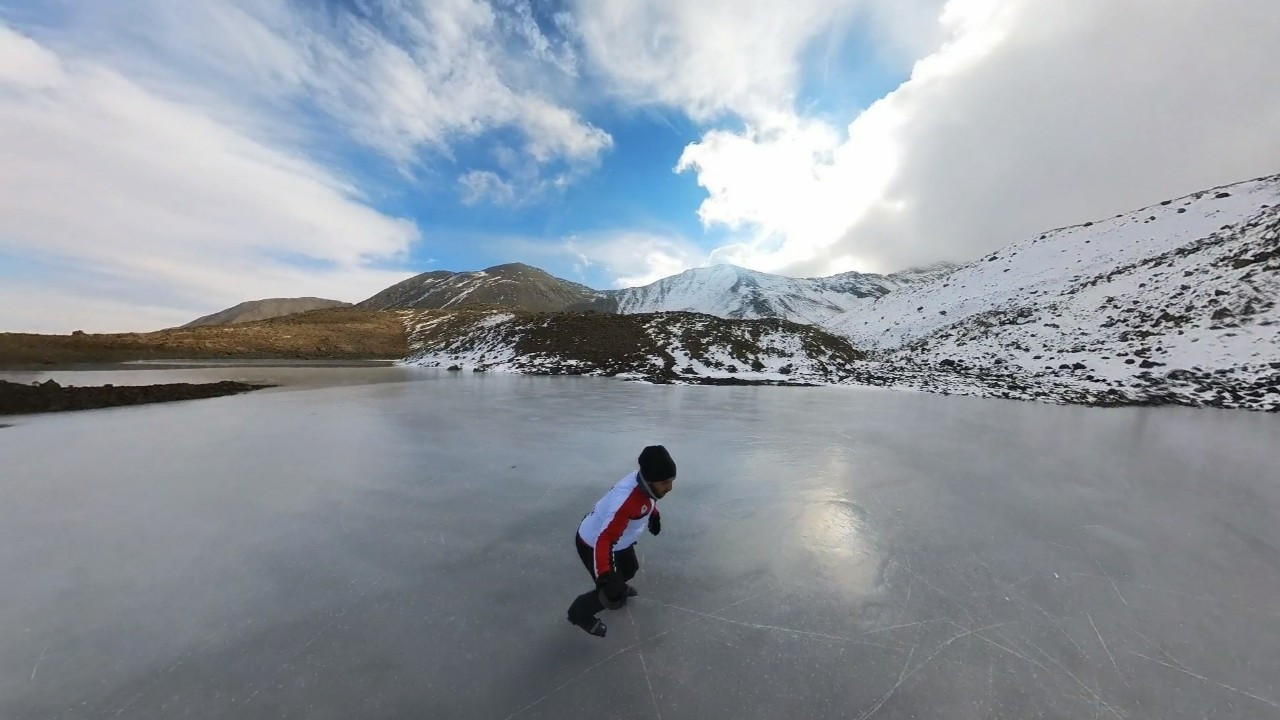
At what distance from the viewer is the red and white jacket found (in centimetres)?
322

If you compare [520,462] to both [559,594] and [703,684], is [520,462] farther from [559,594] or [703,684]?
[703,684]

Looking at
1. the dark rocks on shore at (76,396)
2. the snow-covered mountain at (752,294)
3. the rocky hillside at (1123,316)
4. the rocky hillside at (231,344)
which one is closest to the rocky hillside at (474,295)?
the snow-covered mountain at (752,294)

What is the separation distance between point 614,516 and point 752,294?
114 metres

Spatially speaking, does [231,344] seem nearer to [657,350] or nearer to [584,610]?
[657,350]

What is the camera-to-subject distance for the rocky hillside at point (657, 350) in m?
28.1

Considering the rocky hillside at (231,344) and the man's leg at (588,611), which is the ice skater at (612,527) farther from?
the rocky hillside at (231,344)

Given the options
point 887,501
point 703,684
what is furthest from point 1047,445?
point 703,684

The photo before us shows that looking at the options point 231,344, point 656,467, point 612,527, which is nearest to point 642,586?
point 612,527

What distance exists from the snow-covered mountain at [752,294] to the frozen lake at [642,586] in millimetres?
81624

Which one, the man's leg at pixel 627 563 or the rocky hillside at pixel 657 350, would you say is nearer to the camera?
the man's leg at pixel 627 563

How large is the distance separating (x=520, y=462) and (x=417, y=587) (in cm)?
367

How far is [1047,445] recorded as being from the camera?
966cm

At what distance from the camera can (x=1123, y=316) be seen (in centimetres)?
2750

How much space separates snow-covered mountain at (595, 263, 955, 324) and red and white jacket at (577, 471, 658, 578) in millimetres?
84716
